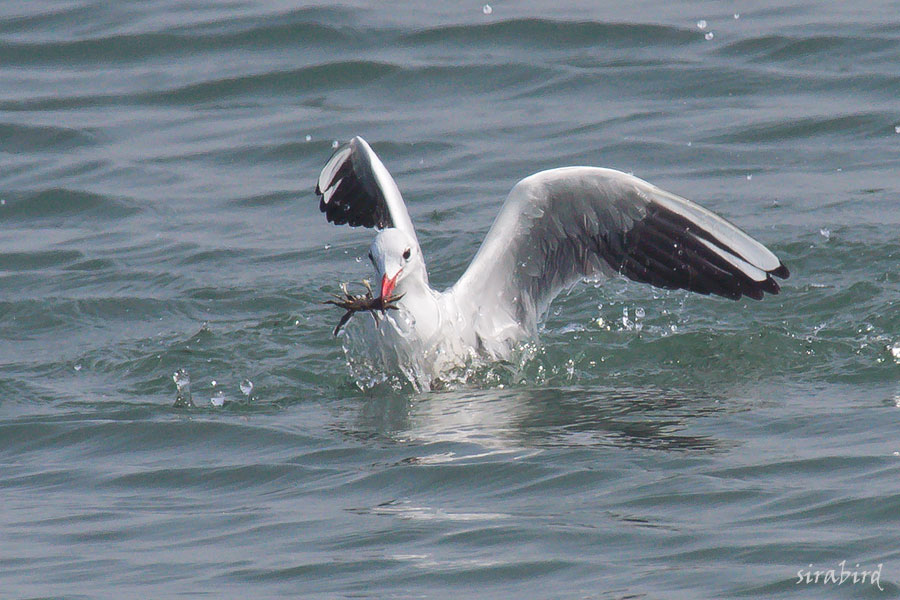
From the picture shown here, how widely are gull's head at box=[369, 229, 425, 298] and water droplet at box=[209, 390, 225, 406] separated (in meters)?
0.98

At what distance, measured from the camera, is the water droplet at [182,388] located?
762 cm

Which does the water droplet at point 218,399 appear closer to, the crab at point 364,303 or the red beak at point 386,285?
the crab at point 364,303

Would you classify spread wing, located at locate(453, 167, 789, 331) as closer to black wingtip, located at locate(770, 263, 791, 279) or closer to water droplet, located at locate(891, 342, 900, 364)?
black wingtip, located at locate(770, 263, 791, 279)

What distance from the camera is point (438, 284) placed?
9.87 metres

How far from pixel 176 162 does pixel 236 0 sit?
190 inches

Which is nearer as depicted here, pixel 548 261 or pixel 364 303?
pixel 364 303

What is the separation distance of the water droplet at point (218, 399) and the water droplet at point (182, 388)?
0.10 m

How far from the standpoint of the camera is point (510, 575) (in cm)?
513

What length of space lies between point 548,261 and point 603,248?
28cm

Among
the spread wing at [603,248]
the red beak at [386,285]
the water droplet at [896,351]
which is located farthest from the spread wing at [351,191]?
the water droplet at [896,351]

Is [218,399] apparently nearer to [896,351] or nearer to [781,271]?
[781,271]

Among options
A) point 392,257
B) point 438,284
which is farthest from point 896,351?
point 438,284

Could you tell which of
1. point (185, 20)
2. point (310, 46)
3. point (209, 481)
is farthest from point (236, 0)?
point (209, 481)

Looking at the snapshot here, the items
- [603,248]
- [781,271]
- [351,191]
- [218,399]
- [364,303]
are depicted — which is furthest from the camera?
[351,191]
